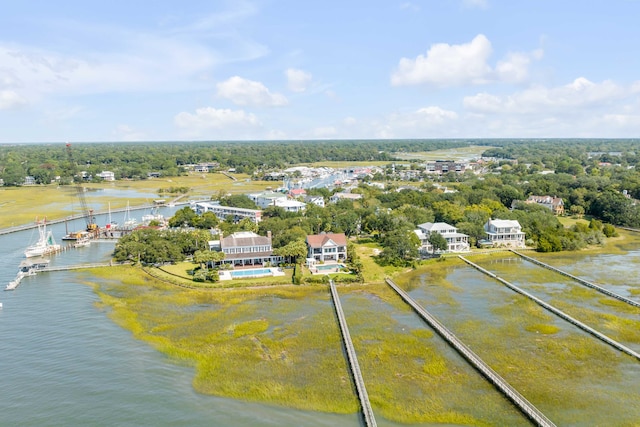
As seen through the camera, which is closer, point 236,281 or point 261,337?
point 261,337

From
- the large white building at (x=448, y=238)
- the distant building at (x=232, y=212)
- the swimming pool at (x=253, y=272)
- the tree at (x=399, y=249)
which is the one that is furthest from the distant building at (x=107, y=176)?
the tree at (x=399, y=249)

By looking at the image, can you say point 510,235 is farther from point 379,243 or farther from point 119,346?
point 119,346

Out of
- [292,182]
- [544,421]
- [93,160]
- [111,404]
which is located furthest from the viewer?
[93,160]

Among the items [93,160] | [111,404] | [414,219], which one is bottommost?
[111,404]

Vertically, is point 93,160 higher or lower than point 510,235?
higher

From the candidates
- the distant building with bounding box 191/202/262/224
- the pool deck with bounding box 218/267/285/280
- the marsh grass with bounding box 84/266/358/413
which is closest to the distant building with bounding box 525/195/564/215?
the distant building with bounding box 191/202/262/224

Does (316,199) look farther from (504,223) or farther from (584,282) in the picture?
(584,282)

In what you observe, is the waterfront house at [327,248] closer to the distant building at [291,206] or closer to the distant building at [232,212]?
the distant building at [232,212]

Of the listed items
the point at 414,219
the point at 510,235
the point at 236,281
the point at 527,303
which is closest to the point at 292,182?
the point at 414,219

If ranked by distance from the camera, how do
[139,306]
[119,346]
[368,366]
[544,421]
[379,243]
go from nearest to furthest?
[544,421] → [368,366] → [119,346] → [139,306] → [379,243]
